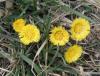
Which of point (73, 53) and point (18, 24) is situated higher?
point (18, 24)

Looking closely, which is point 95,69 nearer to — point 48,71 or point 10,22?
point 48,71

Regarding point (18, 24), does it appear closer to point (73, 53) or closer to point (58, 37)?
A: point (58, 37)

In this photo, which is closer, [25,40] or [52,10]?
[25,40]

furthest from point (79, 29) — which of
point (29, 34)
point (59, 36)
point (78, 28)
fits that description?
point (29, 34)

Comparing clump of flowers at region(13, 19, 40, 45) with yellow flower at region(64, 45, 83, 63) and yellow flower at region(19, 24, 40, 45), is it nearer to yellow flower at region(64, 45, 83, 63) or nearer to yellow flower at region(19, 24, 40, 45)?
yellow flower at region(19, 24, 40, 45)

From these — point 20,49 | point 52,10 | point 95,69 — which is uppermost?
point 52,10

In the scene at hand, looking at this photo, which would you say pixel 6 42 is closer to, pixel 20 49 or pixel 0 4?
pixel 20 49

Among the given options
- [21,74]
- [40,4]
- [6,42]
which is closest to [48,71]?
[21,74]

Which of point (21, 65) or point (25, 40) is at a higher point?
point (25, 40)
